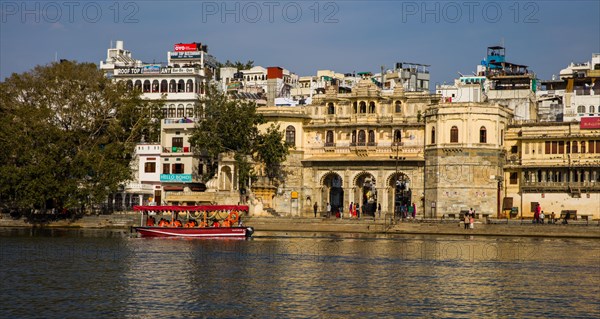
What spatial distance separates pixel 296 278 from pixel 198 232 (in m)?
23.5

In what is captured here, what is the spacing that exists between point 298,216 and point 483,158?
15.5 metres

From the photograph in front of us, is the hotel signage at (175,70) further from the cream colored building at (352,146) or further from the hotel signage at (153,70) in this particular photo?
the cream colored building at (352,146)

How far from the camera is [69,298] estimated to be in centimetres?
3744

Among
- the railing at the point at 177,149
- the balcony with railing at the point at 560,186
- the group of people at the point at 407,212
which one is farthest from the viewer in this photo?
the railing at the point at 177,149

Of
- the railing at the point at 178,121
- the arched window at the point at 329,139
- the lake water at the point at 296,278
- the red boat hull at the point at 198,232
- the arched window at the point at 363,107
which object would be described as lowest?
the lake water at the point at 296,278

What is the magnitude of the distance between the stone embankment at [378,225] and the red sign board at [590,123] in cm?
790

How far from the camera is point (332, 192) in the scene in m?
96.8

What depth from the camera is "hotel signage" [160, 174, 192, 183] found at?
8531 cm

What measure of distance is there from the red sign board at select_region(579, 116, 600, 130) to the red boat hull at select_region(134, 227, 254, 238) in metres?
26.5

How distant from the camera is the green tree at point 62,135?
75750 millimetres

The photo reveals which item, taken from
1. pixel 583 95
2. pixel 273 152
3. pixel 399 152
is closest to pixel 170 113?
pixel 273 152

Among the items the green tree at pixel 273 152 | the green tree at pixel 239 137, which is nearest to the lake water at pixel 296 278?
Answer: the green tree at pixel 273 152

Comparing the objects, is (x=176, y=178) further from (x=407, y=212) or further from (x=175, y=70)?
(x=407, y=212)

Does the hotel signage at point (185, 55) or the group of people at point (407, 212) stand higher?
the hotel signage at point (185, 55)
